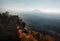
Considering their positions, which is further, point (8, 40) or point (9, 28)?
point (9, 28)

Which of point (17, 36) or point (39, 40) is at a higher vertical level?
point (17, 36)

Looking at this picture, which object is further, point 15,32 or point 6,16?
point 6,16

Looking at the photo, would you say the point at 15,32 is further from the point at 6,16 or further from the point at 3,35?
the point at 6,16

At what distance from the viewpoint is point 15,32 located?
56344 millimetres

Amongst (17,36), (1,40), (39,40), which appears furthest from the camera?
(39,40)

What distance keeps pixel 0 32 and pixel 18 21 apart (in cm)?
3563

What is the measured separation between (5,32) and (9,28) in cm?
248

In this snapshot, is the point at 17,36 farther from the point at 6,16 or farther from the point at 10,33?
the point at 6,16

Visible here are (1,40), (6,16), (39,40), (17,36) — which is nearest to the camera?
(1,40)

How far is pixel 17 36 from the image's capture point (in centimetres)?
5559

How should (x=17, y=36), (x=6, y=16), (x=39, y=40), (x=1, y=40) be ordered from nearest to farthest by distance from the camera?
(x=1, y=40) < (x=17, y=36) < (x=39, y=40) < (x=6, y=16)

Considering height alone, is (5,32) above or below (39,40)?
above

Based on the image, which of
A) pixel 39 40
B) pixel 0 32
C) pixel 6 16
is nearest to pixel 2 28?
pixel 0 32

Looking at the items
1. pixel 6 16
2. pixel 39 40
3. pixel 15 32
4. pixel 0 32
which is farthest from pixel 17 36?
pixel 6 16
